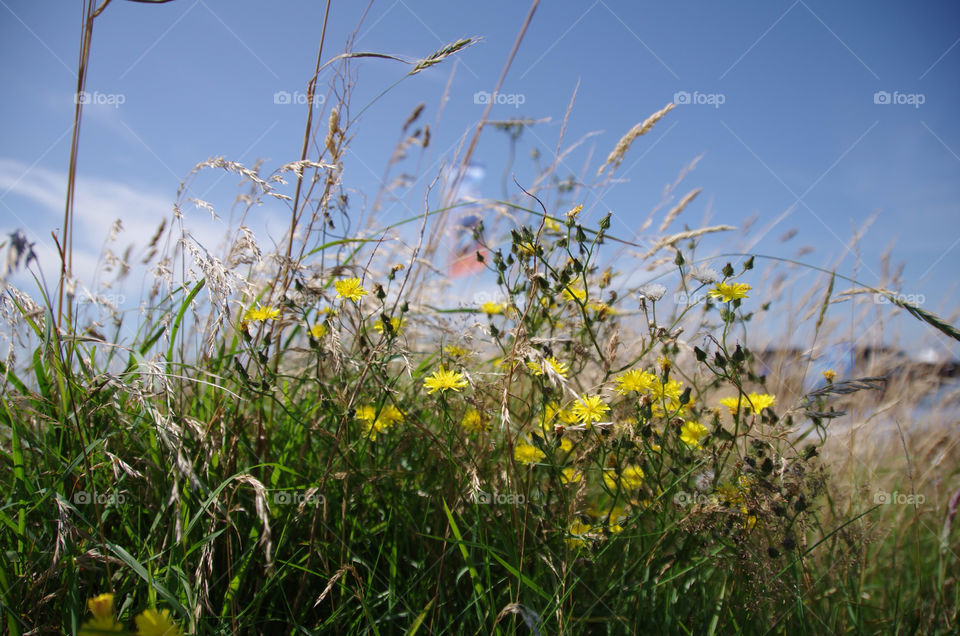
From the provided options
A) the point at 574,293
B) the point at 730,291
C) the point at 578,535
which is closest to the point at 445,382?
the point at 578,535

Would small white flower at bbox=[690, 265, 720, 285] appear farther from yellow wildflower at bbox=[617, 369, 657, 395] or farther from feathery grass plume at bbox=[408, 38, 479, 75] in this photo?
feathery grass plume at bbox=[408, 38, 479, 75]

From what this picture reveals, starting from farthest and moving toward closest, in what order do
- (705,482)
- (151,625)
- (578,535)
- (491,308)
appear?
1. (491,308)
2. (705,482)
3. (578,535)
4. (151,625)

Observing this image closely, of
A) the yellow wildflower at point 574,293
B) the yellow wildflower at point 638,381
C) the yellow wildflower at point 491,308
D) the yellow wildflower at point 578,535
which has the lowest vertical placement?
the yellow wildflower at point 578,535

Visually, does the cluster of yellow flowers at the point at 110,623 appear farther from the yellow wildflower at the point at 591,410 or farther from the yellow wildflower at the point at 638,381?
the yellow wildflower at the point at 638,381

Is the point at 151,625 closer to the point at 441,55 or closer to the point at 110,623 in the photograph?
the point at 110,623

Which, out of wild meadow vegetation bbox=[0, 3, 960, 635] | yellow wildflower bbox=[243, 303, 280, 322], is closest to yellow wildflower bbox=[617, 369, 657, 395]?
wild meadow vegetation bbox=[0, 3, 960, 635]

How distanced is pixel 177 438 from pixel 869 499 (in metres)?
2.14

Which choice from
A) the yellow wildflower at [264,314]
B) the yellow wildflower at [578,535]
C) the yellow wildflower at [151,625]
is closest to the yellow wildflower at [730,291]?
the yellow wildflower at [578,535]

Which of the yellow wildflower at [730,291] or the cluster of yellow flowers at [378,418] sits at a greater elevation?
the yellow wildflower at [730,291]

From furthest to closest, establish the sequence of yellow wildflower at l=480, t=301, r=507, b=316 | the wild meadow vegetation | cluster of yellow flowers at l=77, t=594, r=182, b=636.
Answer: yellow wildflower at l=480, t=301, r=507, b=316 < the wild meadow vegetation < cluster of yellow flowers at l=77, t=594, r=182, b=636

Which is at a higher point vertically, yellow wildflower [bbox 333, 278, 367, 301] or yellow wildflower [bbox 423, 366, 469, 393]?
yellow wildflower [bbox 333, 278, 367, 301]

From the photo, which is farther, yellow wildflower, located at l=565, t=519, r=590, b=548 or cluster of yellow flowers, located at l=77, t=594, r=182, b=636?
yellow wildflower, located at l=565, t=519, r=590, b=548

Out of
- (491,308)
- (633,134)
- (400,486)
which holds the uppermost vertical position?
(633,134)

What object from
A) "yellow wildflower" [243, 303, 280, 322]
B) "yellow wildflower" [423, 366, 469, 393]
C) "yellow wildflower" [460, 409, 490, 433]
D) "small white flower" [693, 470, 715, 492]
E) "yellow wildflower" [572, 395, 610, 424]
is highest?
"yellow wildflower" [243, 303, 280, 322]
